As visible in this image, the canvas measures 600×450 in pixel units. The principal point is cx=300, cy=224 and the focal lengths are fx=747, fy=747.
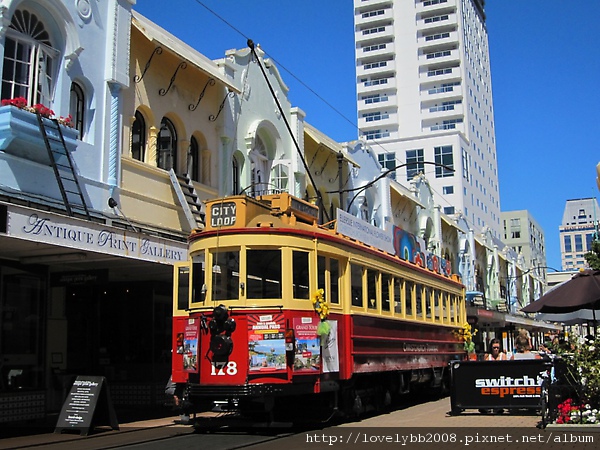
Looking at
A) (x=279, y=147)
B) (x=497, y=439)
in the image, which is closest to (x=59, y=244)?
(x=497, y=439)

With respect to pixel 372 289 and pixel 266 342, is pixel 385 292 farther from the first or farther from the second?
pixel 266 342

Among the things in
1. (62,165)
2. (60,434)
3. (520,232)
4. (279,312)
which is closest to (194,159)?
(62,165)

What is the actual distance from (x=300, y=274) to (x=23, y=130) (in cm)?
610

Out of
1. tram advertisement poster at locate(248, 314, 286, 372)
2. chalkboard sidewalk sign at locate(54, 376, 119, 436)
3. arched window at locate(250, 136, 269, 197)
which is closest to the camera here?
tram advertisement poster at locate(248, 314, 286, 372)

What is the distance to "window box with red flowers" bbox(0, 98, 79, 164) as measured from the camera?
13.9 m

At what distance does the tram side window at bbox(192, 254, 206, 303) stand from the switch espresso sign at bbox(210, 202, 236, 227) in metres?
0.63

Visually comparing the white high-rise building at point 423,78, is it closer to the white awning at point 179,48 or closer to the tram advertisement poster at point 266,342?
the white awning at point 179,48

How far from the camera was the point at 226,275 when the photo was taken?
40.0 feet

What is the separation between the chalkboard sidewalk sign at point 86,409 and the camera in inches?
499

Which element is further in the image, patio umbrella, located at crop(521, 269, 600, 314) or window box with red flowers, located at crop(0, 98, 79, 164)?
window box with red flowers, located at crop(0, 98, 79, 164)

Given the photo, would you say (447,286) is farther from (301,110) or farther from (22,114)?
(22,114)

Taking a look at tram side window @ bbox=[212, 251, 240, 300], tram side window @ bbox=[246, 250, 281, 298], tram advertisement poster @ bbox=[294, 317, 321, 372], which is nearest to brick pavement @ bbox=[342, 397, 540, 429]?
tram advertisement poster @ bbox=[294, 317, 321, 372]

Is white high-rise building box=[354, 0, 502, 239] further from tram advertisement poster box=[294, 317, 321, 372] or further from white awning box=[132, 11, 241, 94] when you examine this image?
tram advertisement poster box=[294, 317, 321, 372]

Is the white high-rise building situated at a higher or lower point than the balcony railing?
higher
